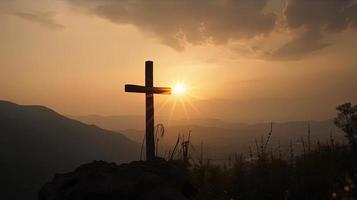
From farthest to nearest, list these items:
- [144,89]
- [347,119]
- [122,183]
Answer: [144,89] < [347,119] < [122,183]

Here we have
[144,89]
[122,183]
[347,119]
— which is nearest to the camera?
[122,183]

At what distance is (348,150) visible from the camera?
9.57 m

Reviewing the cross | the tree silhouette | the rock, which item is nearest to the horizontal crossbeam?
the cross

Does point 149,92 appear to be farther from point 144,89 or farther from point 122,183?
point 122,183

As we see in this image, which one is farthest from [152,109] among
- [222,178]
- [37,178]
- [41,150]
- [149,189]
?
[41,150]

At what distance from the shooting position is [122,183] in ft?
21.4

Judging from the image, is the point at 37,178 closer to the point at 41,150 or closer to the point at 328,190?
the point at 41,150

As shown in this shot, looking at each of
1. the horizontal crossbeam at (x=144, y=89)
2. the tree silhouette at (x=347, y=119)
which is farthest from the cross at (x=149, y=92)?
the tree silhouette at (x=347, y=119)

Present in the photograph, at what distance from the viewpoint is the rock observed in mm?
6398

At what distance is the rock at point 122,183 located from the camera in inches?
252

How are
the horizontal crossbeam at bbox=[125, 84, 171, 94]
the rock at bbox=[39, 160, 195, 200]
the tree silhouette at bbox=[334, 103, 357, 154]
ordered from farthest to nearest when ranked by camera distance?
the horizontal crossbeam at bbox=[125, 84, 171, 94], the tree silhouette at bbox=[334, 103, 357, 154], the rock at bbox=[39, 160, 195, 200]

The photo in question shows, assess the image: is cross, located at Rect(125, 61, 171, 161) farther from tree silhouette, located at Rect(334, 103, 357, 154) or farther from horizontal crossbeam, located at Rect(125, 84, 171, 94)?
tree silhouette, located at Rect(334, 103, 357, 154)

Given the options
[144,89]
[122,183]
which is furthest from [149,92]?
[122,183]

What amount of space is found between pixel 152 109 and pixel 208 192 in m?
3.77
